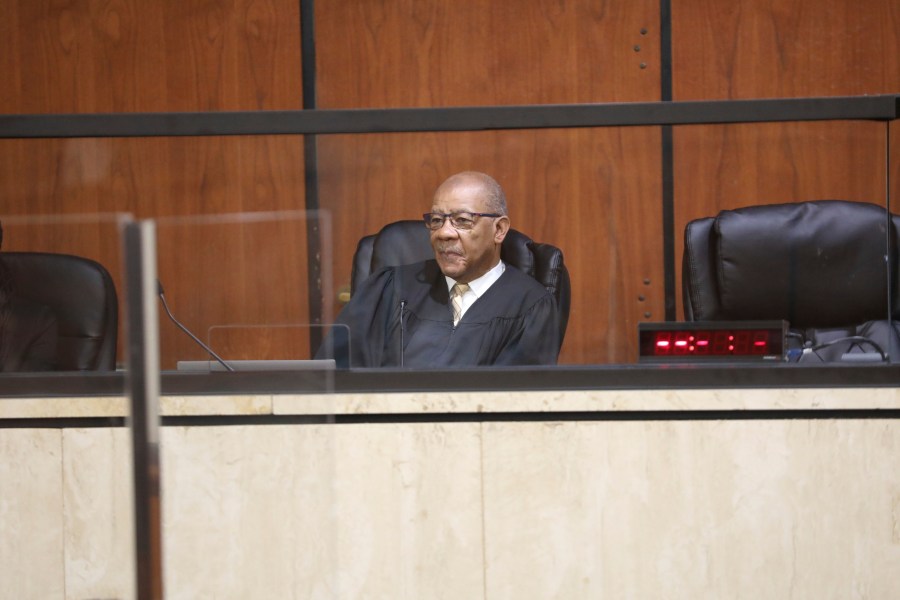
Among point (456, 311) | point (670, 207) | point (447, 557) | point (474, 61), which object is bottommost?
point (447, 557)

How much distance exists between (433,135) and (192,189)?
455 mm

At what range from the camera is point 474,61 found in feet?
14.0

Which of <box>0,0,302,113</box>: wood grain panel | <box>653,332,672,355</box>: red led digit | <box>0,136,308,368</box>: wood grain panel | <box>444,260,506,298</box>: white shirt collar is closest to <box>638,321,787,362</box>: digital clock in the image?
<box>653,332,672,355</box>: red led digit

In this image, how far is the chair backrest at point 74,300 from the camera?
151cm

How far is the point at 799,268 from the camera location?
2.03 m

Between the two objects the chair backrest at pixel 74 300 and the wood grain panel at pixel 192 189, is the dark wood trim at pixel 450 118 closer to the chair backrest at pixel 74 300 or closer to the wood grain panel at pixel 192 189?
the wood grain panel at pixel 192 189

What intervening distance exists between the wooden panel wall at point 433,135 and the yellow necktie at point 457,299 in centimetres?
18

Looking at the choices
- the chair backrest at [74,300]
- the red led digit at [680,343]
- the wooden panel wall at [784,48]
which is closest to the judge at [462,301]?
the red led digit at [680,343]

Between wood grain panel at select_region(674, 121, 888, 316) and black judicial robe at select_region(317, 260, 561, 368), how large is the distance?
0.94 feet

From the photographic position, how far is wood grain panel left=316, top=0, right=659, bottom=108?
4.22 meters

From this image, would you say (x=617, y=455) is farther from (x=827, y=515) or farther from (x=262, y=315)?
(x=262, y=315)

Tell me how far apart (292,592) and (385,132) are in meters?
1.23

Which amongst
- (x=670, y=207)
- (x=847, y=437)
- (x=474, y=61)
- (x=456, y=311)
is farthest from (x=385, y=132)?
(x=474, y=61)

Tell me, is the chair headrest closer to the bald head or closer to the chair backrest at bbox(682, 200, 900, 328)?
the chair backrest at bbox(682, 200, 900, 328)
